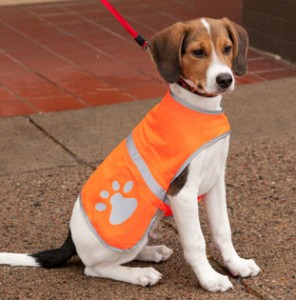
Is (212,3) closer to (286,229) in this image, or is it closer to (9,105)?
(9,105)

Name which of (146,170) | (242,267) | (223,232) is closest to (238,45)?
(146,170)

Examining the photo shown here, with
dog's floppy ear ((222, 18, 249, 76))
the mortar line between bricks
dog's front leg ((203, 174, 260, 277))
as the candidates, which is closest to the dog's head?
dog's floppy ear ((222, 18, 249, 76))

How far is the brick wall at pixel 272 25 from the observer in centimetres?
831

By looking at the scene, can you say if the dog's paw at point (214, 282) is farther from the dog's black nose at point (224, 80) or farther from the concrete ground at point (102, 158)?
the dog's black nose at point (224, 80)

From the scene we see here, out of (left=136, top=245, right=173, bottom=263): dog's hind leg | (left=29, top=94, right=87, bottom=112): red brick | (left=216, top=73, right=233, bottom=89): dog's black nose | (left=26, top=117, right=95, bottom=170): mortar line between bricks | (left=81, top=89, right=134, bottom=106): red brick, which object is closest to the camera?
(left=216, top=73, right=233, bottom=89): dog's black nose

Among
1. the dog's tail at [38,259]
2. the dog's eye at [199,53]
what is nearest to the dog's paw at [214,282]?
the dog's tail at [38,259]

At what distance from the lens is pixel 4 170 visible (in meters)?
5.96

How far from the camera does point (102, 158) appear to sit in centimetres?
615

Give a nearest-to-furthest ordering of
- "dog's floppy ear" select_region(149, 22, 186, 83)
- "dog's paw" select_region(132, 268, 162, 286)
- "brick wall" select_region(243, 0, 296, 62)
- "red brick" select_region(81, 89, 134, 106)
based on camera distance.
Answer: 1. "dog's floppy ear" select_region(149, 22, 186, 83)
2. "dog's paw" select_region(132, 268, 162, 286)
3. "red brick" select_region(81, 89, 134, 106)
4. "brick wall" select_region(243, 0, 296, 62)

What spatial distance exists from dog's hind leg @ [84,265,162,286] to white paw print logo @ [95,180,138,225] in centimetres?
27

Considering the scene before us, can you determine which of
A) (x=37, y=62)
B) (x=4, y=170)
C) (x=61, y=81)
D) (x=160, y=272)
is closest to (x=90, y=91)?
(x=61, y=81)

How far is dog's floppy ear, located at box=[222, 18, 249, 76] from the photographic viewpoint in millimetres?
4230

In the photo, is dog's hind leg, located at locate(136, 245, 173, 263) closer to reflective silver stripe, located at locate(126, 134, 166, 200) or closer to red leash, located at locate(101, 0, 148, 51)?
reflective silver stripe, located at locate(126, 134, 166, 200)

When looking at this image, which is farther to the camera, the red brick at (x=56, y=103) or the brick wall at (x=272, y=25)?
the brick wall at (x=272, y=25)
